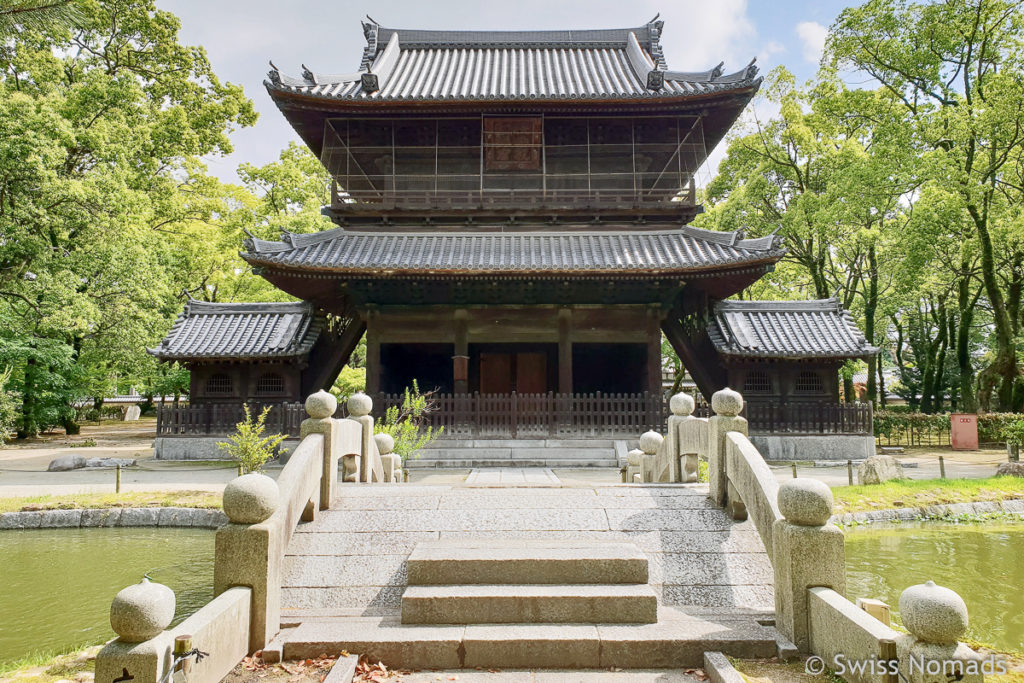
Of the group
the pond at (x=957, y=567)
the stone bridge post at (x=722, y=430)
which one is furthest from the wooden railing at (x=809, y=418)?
the stone bridge post at (x=722, y=430)

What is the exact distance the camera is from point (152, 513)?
33.6ft

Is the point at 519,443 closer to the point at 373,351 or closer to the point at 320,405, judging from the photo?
the point at 373,351

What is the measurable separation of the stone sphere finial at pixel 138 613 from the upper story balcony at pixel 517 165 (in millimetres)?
14905

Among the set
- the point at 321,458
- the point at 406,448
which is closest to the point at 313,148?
the point at 406,448

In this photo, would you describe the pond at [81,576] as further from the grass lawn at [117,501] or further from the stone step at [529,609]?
the stone step at [529,609]

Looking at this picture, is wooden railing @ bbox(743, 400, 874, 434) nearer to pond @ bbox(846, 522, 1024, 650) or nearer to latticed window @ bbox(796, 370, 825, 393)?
latticed window @ bbox(796, 370, 825, 393)

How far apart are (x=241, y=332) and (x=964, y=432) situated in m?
23.6

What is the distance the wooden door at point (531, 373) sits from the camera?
65.5 ft

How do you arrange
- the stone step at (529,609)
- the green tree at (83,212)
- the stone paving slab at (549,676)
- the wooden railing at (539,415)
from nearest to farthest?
the stone paving slab at (549,676), the stone step at (529,609), the wooden railing at (539,415), the green tree at (83,212)

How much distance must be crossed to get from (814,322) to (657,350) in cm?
470

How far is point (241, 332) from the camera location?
17.8m

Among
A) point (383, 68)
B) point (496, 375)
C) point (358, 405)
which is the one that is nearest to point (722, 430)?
point (358, 405)

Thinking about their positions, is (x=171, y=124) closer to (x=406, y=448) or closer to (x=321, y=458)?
(x=406, y=448)

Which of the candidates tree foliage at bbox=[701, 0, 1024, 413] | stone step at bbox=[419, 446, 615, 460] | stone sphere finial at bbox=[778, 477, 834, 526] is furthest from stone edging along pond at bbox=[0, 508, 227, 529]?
tree foliage at bbox=[701, 0, 1024, 413]
